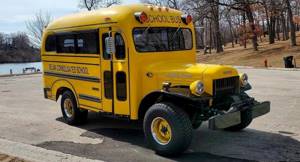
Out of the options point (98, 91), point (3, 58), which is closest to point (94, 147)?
point (98, 91)

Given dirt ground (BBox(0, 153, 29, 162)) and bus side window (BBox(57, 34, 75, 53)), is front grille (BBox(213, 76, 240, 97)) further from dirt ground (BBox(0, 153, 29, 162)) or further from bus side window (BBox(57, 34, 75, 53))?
bus side window (BBox(57, 34, 75, 53))

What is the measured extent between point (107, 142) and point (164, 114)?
167 centimetres

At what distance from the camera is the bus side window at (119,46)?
25.4 feet

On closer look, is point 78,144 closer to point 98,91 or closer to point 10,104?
point 98,91

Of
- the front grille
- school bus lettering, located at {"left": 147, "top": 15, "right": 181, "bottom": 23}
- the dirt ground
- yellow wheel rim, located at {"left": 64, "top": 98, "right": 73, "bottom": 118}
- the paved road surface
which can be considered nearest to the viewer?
the dirt ground

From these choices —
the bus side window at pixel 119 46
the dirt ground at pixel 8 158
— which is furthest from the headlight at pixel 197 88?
the dirt ground at pixel 8 158

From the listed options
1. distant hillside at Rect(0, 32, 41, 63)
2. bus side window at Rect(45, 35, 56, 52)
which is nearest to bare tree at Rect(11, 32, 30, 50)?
distant hillside at Rect(0, 32, 41, 63)

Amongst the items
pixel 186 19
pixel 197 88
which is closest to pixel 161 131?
pixel 197 88

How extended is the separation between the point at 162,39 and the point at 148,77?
3.42 feet

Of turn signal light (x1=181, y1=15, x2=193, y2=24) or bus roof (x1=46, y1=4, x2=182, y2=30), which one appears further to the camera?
turn signal light (x1=181, y1=15, x2=193, y2=24)

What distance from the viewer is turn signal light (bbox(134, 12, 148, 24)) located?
769 centimetres

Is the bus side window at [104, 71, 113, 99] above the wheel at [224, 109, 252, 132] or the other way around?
above

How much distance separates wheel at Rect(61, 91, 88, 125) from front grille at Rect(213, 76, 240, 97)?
11.9ft

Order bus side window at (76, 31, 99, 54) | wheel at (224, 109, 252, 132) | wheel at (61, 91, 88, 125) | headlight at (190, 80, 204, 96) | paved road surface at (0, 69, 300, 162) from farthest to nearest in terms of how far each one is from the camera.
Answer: wheel at (61, 91, 88, 125) < bus side window at (76, 31, 99, 54) < wheel at (224, 109, 252, 132) < paved road surface at (0, 69, 300, 162) < headlight at (190, 80, 204, 96)
